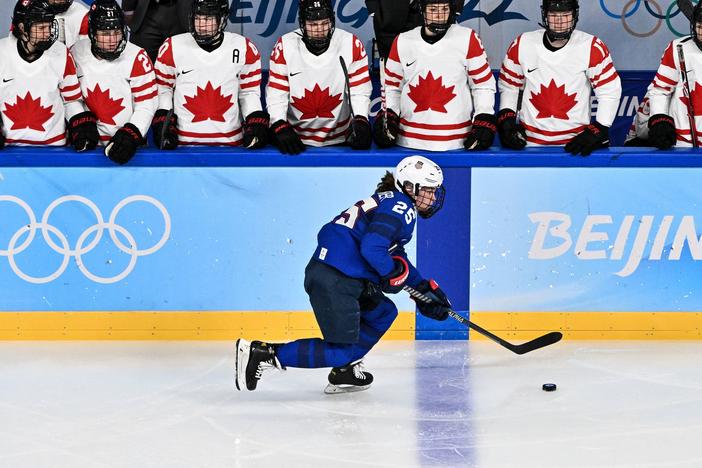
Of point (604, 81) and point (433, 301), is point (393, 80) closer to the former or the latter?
point (604, 81)

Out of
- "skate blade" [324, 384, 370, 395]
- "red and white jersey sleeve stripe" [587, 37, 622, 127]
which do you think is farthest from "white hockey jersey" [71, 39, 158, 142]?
"red and white jersey sleeve stripe" [587, 37, 622, 127]

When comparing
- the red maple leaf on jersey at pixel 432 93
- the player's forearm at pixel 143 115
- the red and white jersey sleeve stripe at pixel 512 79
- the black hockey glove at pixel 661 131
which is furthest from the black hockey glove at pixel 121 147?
the black hockey glove at pixel 661 131

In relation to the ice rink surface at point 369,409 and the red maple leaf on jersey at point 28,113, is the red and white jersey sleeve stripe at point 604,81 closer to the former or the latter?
the ice rink surface at point 369,409

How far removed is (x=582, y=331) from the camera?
596 centimetres

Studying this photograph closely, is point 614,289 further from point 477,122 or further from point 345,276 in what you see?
point 345,276

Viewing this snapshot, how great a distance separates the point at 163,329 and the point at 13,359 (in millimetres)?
695

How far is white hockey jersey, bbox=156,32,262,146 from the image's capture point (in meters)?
6.10

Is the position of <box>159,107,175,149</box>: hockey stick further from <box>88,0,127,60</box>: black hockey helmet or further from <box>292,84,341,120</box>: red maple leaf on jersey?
<box>292,84,341,120</box>: red maple leaf on jersey

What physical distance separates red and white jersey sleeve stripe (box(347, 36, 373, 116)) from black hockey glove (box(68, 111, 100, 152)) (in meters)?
1.23

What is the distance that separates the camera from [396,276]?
4977 millimetres

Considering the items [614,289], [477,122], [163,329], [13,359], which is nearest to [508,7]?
[477,122]

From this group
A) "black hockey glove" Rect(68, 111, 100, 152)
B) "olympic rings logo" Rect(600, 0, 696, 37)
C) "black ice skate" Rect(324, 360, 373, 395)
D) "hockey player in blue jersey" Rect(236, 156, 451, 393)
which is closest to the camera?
"hockey player in blue jersey" Rect(236, 156, 451, 393)

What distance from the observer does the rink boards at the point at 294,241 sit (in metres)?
5.84

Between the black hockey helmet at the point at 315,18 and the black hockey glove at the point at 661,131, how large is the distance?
1.58 metres
